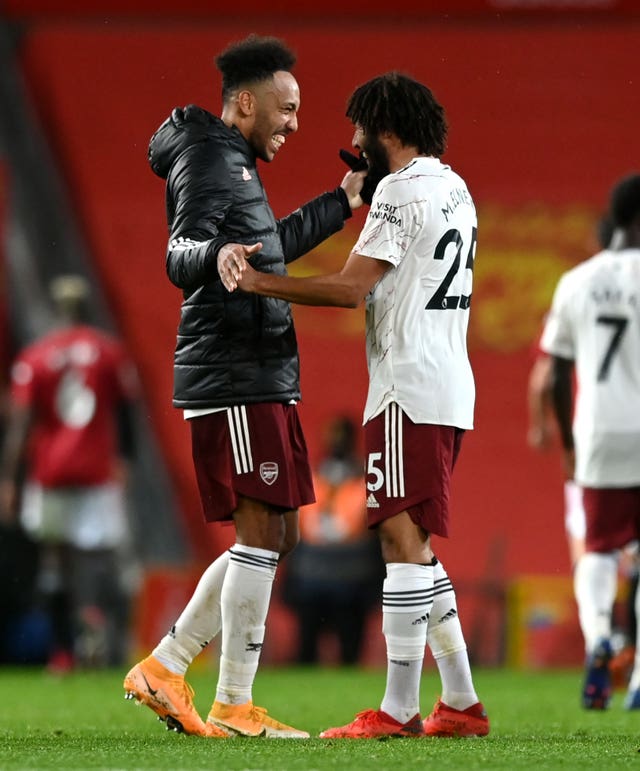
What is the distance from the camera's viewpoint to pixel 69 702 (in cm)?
726

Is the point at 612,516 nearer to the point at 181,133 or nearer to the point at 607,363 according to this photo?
the point at 607,363

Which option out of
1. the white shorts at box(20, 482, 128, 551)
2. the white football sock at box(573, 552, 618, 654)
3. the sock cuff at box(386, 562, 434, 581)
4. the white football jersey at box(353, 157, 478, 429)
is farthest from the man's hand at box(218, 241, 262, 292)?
the white shorts at box(20, 482, 128, 551)

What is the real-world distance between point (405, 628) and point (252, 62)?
166 cm

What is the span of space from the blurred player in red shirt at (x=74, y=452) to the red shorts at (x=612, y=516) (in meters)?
4.07

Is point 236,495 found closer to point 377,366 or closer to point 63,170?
point 377,366

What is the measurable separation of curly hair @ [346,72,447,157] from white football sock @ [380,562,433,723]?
3.88ft

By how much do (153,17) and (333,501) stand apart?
13.0 ft

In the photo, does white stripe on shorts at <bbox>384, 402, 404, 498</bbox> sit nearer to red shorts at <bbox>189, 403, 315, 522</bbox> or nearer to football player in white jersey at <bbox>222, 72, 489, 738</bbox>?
football player in white jersey at <bbox>222, 72, 489, 738</bbox>

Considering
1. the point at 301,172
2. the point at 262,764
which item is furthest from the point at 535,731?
the point at 301,172

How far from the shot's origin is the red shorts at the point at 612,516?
636cm

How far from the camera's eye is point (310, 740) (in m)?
4.71

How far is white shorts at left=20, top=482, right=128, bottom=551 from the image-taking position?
9930 mm

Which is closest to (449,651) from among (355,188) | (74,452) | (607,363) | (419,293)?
(419,293)

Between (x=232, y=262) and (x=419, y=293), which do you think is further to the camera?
(x=419, y=293)
